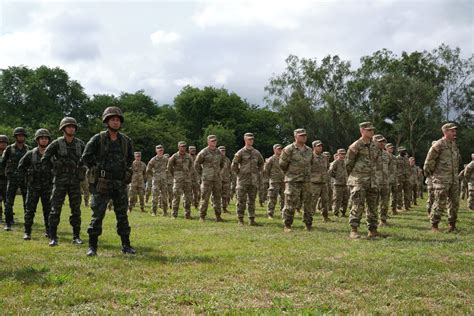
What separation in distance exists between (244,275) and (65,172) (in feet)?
16.6

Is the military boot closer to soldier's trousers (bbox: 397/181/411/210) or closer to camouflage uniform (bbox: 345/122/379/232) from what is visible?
camouflage uniform (bbox: 345/122/379/232)

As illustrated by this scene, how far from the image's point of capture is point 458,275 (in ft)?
22.4

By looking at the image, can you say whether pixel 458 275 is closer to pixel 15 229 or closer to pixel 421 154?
pixel 15 229

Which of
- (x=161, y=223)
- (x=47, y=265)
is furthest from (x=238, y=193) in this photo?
(x=47, y=265)

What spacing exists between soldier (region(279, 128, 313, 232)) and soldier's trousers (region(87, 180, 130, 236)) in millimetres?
4818

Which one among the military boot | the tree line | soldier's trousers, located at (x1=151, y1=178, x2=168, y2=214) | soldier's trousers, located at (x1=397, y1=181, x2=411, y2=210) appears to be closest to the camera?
the military boot

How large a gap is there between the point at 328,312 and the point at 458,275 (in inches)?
113

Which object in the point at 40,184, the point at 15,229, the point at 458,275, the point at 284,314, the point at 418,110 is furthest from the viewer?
the point at 418,110

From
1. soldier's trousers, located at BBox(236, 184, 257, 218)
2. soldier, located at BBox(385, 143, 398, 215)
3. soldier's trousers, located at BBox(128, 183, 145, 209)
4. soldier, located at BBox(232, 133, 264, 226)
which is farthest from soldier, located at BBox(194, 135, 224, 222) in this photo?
soldier, located at BBox(385, 143, 398, 215)

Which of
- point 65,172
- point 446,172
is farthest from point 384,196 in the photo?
point 65,172

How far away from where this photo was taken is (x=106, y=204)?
8.66m

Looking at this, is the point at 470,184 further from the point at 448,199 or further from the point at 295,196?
the point at 295,196

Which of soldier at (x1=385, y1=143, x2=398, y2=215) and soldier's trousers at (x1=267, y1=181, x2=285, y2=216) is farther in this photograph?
soldier at (x1=385, y1=143, x2=398, y2=215)

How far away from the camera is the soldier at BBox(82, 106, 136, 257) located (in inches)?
336
